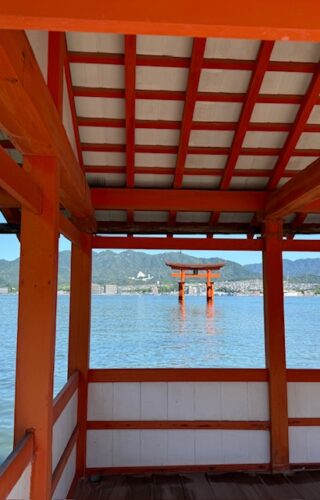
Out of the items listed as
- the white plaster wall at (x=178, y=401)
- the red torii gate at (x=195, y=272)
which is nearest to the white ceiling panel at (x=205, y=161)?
the white plaster wall at (x=178, y=401)

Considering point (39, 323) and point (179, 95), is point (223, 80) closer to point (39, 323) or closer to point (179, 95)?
point (179, 95)

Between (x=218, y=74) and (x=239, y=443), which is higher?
(x=218, y=74)

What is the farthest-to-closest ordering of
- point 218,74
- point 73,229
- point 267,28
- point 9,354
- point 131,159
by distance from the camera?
point 9,354
point 131,159
point 73,229
point 218,74
point 267,28

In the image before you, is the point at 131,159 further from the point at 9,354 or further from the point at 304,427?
the point at 9,354

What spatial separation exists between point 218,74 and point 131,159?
45.0 inches

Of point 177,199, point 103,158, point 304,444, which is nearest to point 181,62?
point 103,158

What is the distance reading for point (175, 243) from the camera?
4516mm

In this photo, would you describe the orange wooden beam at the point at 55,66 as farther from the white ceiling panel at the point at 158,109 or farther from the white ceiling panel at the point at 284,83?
the white ceiling panel at the point at 284,83

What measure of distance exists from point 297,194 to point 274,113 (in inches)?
31.5

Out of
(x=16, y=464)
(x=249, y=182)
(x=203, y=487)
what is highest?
(x=249, y=182)

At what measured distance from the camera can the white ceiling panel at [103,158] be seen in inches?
154

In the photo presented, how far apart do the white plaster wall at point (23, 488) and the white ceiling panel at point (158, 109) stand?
2.77m

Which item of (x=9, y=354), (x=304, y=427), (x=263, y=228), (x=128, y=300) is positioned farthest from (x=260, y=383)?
(x=128, y=300)

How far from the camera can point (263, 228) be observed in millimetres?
4531
